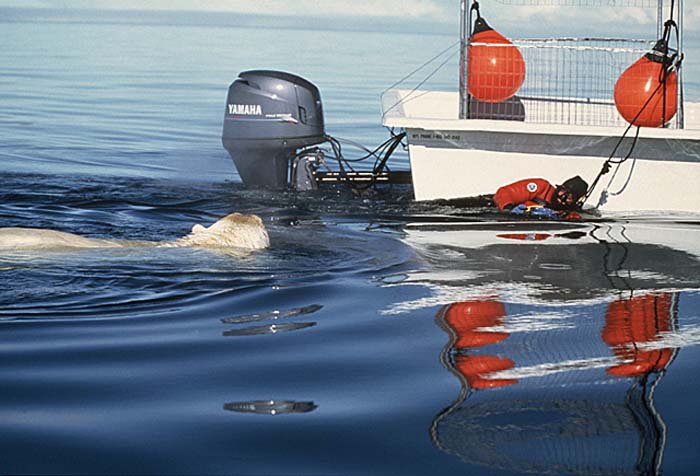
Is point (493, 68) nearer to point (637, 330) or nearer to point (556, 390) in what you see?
point (637, 330)

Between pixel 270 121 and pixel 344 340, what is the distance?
19.3 ft

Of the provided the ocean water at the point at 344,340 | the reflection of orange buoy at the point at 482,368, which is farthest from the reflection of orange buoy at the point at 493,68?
the reflection of orange buoy at the point at 482,368

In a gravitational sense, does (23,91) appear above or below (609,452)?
above

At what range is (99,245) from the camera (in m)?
7.41

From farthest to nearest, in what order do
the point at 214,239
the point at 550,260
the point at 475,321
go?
the point at 550,260
the point at 214,239
the point at 475,321

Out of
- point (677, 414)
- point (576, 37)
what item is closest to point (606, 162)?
point (576, 37)

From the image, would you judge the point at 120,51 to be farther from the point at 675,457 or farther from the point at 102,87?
the point at 675,457

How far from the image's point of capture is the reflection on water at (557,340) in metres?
3.91

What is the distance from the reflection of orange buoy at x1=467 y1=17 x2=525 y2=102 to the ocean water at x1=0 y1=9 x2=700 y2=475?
4.47 ft

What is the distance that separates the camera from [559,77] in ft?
35.8

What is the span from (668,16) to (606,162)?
174 cm

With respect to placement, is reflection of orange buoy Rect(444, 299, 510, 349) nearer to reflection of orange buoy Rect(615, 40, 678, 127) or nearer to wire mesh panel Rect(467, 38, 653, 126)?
wire mesh panel Rect(467, 38, 653, 126)

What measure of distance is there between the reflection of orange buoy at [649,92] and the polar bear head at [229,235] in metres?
4.27

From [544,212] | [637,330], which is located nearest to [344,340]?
[637,330]
